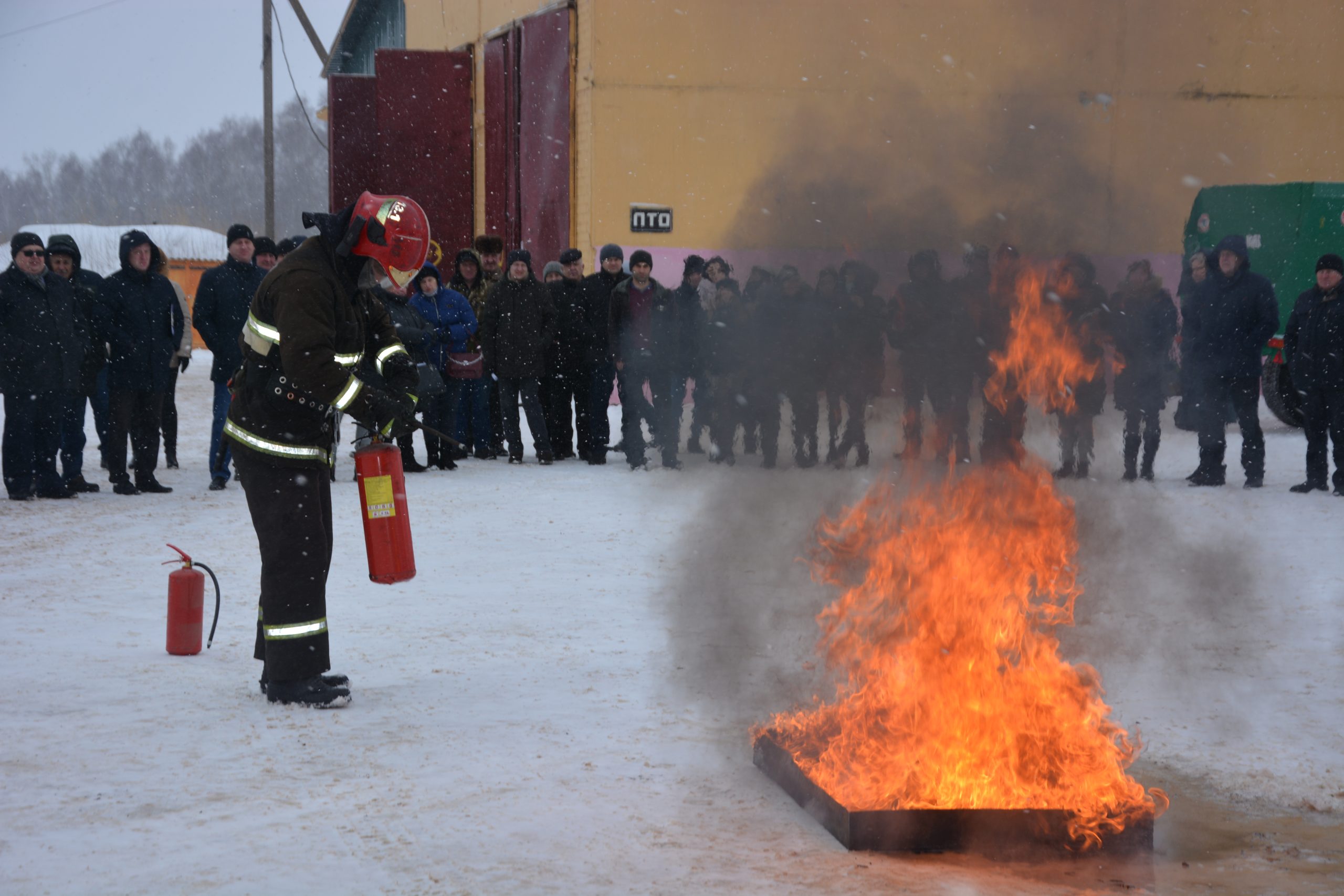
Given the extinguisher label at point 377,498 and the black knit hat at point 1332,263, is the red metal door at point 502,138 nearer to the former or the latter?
the black knit hat at point 1332,263

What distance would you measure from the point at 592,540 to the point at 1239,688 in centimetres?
453

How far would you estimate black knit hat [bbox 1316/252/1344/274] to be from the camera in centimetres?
1125

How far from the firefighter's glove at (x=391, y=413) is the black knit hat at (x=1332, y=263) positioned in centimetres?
904

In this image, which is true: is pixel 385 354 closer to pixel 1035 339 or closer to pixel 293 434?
pixel 293 434

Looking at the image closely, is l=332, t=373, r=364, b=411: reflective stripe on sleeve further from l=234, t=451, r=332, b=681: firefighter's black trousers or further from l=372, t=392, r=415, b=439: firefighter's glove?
l=234, t=451, r=332, b=681: firefighter's black trousers

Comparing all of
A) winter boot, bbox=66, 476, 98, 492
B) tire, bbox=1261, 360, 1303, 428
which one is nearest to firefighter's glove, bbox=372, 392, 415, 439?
winter boot, bbox=66, 476, 98, 492

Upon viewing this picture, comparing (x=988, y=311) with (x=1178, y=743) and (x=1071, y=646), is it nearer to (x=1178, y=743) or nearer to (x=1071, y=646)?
(x=1178, y=743)

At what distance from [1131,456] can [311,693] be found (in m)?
7.14

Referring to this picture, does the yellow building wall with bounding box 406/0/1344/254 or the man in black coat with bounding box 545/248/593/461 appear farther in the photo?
the man in black coat with bounding box 545/248/593/461

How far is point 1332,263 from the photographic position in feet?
37.0

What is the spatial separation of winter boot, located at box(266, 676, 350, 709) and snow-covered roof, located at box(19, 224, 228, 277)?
177 ft

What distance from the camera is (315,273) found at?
5070 millimetres

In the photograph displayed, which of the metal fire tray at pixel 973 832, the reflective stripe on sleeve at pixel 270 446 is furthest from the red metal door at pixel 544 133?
the metal fire tray at pixel 973 832

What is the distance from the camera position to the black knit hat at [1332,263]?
36.9 feet
